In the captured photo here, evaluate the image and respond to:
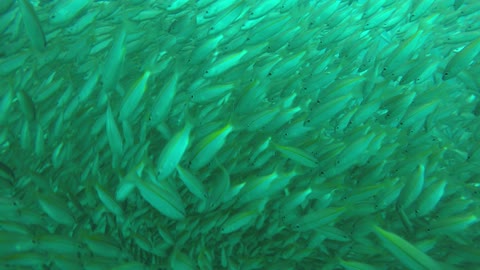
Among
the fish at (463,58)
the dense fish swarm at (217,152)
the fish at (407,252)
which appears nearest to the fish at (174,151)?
the dense fish swarm at (217,152)

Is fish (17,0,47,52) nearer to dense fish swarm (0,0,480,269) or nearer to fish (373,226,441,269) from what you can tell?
dense fish swarm (0,0,480,269)

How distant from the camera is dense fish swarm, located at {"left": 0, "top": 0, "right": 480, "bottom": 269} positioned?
3211 mm

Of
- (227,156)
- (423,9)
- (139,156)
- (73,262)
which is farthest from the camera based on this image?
(423,9)

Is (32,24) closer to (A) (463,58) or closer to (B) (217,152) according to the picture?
(B) (217,152)

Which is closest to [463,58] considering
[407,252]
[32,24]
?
[407,252]

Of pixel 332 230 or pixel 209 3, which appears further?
pixel 209 3

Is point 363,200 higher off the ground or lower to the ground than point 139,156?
lower

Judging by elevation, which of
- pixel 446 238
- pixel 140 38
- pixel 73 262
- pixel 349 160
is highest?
pixel 140 38

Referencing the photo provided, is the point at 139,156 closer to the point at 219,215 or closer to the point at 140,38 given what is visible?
the point at 219,215

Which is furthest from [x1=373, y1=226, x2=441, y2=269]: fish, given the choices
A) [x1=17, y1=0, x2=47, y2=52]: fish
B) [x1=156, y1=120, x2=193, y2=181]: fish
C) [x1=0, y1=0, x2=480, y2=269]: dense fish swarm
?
[x1=17, y1=0, x2=47, y2=52]: fish

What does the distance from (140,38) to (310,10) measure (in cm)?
249

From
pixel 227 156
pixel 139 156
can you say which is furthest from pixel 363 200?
pixel 139 156

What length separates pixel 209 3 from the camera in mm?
4695

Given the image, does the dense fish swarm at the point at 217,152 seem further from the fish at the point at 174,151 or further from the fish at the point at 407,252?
the fish at the point at 407,252
